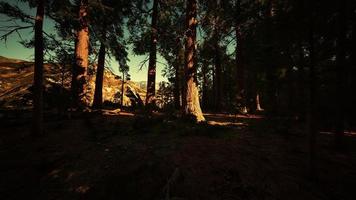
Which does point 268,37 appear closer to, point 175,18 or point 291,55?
point 291,55

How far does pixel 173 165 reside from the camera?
4.71 meters

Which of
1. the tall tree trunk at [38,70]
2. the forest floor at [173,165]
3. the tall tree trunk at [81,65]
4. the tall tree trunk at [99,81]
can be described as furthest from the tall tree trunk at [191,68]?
the tall tree trunk at [99,81]

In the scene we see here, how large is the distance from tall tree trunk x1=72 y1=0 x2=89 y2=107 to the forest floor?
4.09 meters

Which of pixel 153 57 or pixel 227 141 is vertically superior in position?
pixel 153 57

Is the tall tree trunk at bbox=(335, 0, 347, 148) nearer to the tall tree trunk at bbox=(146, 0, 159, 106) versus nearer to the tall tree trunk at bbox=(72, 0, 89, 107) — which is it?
the tall tree trunk at bbox=(146, 0, 159, 106)

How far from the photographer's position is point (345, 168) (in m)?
4.58

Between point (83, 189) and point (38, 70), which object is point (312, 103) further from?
point (38, 70)

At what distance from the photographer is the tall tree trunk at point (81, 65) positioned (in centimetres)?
1125

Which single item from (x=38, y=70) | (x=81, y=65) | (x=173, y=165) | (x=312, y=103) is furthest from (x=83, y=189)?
(x=81, y=65)

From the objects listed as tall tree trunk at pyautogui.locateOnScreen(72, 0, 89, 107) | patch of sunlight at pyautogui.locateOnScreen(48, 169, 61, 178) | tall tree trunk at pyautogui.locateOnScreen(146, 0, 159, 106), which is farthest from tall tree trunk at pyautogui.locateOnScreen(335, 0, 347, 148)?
tall tree trunk at pyautogui.locateOnScreen(72, 0, 89, 107)

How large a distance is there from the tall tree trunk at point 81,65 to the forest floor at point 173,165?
409 centimetres

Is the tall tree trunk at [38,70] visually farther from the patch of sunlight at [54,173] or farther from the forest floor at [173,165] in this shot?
the patch of sunlight at [54,173]

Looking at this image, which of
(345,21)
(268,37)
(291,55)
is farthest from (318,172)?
(345,21)

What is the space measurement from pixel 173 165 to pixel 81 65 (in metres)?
9.99
